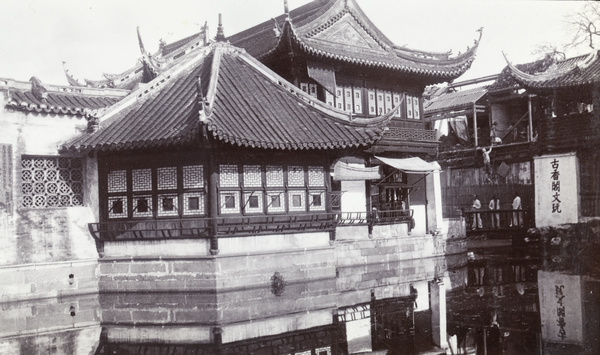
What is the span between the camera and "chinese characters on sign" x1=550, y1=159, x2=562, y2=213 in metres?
26.4

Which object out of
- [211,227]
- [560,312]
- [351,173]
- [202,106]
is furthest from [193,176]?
[560,312]

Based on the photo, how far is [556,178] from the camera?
2659 centimetres

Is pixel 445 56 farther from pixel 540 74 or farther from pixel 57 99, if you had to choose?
pixel 57 99

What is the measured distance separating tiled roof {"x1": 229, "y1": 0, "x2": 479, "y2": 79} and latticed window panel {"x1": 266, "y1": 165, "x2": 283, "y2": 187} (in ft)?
17.0

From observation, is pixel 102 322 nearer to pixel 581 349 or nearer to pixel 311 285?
pixel 311 285

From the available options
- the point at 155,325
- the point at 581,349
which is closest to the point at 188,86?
the point at 155,325

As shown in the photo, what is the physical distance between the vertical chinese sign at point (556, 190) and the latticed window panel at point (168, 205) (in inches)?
659

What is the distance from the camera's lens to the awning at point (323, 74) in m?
22.2

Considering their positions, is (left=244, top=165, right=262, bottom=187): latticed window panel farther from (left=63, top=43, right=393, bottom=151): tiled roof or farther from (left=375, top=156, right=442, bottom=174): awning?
(left=375, top=156, right=442, bottom=174): awning

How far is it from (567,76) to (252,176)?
15.8 metres

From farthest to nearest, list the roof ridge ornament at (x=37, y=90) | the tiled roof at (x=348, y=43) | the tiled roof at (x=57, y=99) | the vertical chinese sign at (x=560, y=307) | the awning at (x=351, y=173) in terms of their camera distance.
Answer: the tiled roof at (x=348, y=43), the awning at (x=351, y=173), the roof ridge ornament at (x=37, y=90), the tiled roof at (x=57, y=99), the vertical chinese sign at (x=560, y=307)

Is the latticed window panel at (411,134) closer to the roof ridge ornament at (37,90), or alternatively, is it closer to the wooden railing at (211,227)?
the wooden railing at (211,227)

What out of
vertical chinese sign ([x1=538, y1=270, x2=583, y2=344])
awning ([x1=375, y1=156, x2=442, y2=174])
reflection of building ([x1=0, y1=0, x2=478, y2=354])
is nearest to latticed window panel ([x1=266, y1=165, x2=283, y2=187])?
reflection of building ([x1=0, y1=0, x2=478, y2=354])

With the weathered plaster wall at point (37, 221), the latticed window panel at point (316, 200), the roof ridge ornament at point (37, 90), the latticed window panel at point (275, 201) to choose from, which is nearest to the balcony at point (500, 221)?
the latticed window panel at point (316, 200)
